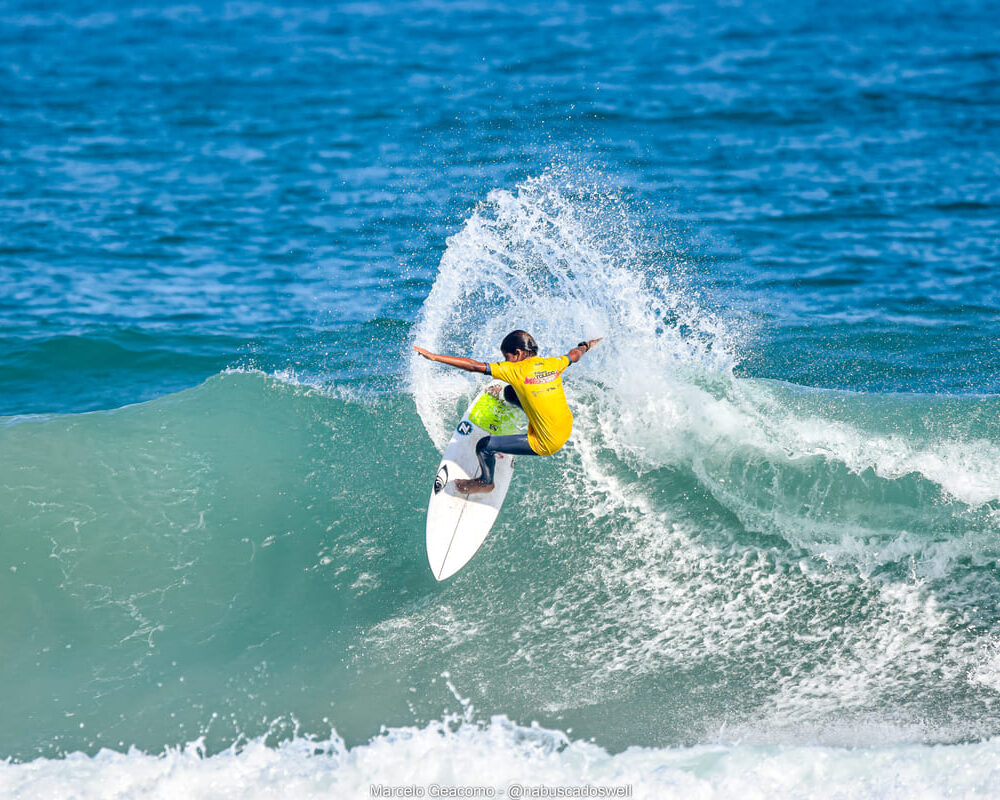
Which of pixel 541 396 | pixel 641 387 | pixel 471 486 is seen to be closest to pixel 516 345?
pixel 541 396

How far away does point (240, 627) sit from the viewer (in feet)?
31.4

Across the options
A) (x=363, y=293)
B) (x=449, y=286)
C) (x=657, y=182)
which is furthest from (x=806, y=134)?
(x=449, y=286)

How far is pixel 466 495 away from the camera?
1017cm

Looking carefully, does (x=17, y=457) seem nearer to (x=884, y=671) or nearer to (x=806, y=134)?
(x=884, y=671)

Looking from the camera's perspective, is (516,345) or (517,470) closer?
(516,345)

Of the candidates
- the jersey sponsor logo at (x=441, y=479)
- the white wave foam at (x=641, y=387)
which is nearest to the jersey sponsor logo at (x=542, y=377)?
the jersey sponsor logo at (x=441, y=479)

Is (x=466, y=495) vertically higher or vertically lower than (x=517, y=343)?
lower

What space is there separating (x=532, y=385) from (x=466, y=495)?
1.65m

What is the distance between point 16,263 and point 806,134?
15749mm

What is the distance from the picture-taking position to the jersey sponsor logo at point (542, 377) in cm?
903

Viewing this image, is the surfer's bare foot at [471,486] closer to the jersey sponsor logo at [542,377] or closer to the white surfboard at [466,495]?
the white surfboard at [466,495]

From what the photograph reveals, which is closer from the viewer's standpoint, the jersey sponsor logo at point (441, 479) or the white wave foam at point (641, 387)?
the jersey sponsor logo at point (441, 479)

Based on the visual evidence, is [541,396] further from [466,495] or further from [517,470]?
[517,470]

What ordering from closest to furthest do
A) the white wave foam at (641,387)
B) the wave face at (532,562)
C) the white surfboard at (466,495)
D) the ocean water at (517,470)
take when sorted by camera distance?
the ocean water at (517,470) → the wave face at (532,562) → the white surfboard at (466,495) → the white wave foam at (641,387)
